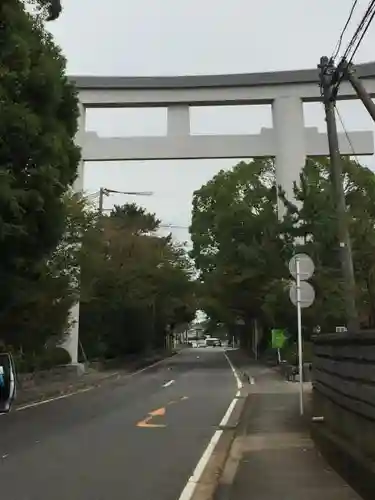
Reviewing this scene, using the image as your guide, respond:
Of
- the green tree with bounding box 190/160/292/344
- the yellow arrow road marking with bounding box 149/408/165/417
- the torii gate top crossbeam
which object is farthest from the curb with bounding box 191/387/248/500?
the torii gate top crossbeam

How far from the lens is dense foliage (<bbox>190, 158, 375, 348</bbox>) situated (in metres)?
24.3

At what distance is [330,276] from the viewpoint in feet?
87.7

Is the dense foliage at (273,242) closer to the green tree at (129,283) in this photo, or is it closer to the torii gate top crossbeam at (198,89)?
the green tree at (129,283)

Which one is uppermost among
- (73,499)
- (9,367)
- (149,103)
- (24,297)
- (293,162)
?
(149,103)

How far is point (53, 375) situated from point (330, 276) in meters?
11.8

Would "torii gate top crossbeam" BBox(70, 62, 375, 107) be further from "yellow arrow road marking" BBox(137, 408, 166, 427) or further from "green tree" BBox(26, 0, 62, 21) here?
"yellow arrow road marking" BBox(137, 408, 166, 427)

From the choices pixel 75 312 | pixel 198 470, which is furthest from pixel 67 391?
pixel 198 470

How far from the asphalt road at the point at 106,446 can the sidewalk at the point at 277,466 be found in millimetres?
671

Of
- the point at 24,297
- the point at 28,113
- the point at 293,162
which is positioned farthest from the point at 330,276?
the point at 28,113

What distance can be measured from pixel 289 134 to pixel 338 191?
17.6 m

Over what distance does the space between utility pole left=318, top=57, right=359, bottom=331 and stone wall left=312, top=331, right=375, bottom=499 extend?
3197 mm

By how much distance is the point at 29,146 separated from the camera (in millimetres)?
16781

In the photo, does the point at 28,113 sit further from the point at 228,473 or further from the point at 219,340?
the point at 219,340

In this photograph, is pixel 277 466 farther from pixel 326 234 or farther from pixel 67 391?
pixel 326 234
